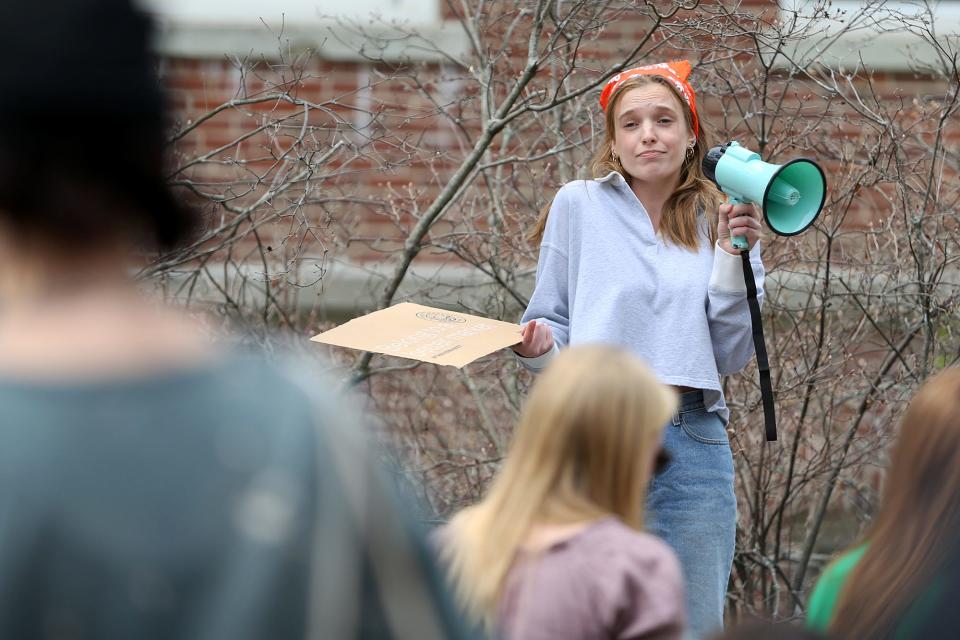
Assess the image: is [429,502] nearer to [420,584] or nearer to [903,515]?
[903,515]

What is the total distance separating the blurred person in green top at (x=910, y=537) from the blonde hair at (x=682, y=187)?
987 millimetres

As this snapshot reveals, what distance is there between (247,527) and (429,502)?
3.71m

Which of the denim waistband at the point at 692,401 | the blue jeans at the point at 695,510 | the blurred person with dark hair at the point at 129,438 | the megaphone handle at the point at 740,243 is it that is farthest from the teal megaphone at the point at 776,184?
the blurred person with dark hair at the point at 129,438

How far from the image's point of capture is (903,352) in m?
4.84

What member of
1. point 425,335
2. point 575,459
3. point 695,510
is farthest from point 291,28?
point 575,459

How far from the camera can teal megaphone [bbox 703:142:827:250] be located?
3178 millimetres

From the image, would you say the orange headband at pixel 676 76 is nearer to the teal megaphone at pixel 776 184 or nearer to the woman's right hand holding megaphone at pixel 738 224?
the teal megaphone at pixel 776 184

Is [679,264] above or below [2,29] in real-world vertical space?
below

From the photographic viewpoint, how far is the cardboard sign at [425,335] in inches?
121

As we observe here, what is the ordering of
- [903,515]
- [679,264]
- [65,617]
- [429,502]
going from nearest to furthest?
[65,617] < [903,515] < [679,264] < [429,502]

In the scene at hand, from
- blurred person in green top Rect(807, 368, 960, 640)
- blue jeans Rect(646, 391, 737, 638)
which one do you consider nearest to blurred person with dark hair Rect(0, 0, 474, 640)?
blurred person in green top Rect(807, 368, 960, 640)

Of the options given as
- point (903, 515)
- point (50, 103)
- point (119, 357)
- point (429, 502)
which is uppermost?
point (50, 103)

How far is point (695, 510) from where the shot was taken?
3168 mm

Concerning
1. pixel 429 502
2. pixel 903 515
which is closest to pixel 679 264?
pixel 903 515
